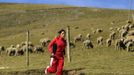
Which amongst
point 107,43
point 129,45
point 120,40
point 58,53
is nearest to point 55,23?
point 107,43

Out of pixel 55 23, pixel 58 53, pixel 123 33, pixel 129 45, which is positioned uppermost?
pixel 58 53

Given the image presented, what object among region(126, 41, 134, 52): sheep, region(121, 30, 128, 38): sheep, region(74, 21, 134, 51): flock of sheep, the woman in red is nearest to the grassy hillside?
region(74, 21, 134, 51): flock of sheep

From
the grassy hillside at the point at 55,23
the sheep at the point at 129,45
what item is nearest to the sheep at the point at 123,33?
the grassy hillside at the point at 55,23

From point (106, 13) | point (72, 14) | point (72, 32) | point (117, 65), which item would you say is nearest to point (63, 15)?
point (72, 14)

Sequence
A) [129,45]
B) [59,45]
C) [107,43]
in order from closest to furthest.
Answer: [59,45], [129,45], [107,43]

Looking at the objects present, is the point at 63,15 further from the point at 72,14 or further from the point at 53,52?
the point at 53,52

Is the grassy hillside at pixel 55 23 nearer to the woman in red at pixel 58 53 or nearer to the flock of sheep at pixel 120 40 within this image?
the flock of sheep at pixel 120 40

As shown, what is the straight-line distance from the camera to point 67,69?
26.8 metres

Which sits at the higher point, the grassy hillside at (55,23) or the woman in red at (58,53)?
the woman in red at (58,53)

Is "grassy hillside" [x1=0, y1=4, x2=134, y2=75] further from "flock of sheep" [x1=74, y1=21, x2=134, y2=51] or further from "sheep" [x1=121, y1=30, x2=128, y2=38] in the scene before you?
"sheep" [x1=121, y1=30, x2=128, y2=38]

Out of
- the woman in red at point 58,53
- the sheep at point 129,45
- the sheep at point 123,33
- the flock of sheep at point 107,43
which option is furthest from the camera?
the sheep at point 123,33

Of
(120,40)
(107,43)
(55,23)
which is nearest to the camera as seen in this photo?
(120,40)

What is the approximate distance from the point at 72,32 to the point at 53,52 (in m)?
40.7

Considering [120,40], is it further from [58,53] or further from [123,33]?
[58,53]
